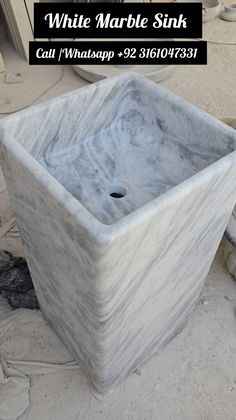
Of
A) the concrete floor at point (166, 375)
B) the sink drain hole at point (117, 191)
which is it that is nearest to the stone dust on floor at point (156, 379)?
the concrete floor at point (166, 375)

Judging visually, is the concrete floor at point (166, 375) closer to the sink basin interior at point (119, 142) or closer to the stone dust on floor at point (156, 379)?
the stone dust on floor at point (156, 379)

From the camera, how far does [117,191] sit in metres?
1.02

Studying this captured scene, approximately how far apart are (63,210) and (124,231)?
12 cm

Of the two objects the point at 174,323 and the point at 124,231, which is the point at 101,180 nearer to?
the point at 124,231

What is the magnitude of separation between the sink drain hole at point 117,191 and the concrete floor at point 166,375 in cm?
60

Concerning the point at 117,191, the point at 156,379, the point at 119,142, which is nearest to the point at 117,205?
the point at 117,191

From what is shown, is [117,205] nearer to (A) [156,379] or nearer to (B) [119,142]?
(B) [119,142]

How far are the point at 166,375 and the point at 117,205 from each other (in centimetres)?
63

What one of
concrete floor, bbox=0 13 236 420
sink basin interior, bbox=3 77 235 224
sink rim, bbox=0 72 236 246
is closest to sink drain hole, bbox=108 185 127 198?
sink basin interior, bbox=3 77 235 224

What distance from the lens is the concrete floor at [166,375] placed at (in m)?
1.22

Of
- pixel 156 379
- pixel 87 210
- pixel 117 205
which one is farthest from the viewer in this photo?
pixel 156 379

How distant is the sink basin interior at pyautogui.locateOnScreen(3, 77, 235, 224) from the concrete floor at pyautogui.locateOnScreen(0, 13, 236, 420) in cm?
61

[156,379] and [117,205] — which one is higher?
[117,205]

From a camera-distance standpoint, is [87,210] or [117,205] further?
[117,205]
